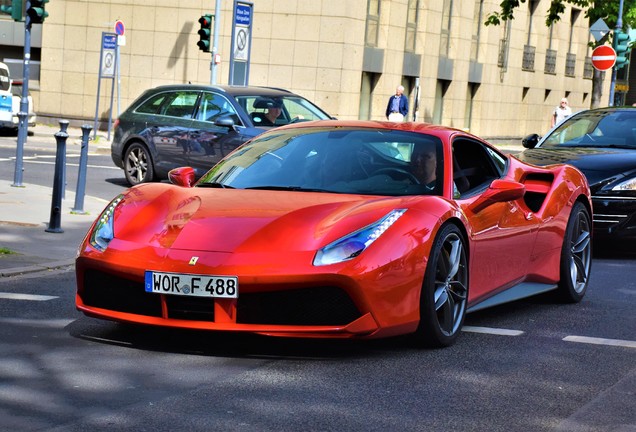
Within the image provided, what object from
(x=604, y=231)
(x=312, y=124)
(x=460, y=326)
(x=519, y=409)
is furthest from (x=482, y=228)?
(x=604, y=231)

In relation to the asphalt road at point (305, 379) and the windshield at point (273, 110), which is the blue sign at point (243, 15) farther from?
the asphalt road at point (305, 379)

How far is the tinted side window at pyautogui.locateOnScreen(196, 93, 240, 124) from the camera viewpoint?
701 inches

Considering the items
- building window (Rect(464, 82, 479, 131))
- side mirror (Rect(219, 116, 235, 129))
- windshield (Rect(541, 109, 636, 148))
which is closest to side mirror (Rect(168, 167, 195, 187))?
windshield (Rect(541, 109, 636, 148))

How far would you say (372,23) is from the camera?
1483 inches

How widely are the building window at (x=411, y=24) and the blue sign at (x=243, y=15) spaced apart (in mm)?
12696

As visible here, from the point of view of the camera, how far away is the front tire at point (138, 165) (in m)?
18.5

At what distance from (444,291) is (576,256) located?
2.41 m

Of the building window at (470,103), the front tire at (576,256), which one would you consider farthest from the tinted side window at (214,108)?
Answer: the building window at (470,103)

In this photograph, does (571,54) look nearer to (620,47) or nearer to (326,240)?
(620,47)

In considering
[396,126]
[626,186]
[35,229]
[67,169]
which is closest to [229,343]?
[396,126]

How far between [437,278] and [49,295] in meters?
2.84

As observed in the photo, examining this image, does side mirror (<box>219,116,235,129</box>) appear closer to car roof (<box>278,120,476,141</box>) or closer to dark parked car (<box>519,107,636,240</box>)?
dark parked car (<box>519,107,636,240</box>)

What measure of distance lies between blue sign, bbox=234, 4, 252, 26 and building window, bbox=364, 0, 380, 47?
980 cm

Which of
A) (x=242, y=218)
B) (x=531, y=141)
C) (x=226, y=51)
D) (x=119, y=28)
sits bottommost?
(x=242, y=218)
